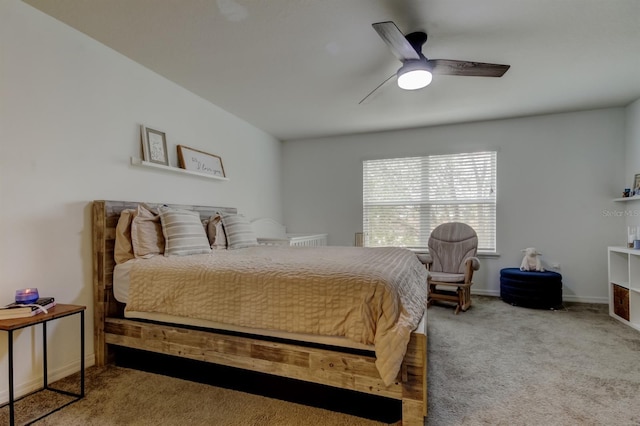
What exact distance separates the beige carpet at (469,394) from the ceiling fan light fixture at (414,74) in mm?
2086

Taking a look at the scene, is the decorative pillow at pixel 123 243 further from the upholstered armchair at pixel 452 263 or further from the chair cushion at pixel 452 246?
the chair cushion at pixel 452 246

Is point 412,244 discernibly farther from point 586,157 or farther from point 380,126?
point 586,157

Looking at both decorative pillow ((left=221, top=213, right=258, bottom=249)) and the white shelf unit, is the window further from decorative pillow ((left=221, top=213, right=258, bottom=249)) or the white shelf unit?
decorative pillow ((left=221, top=213, right=258, bottom=249))

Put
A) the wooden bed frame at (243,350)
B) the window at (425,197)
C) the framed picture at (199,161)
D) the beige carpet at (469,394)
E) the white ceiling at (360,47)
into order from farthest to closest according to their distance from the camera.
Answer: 1. the window at (425,197)
2. the framed picture at (199,161)
3. the white ceiling at (360,47)
4. the beige carpet at (469,394)
5. the wooden bed frame at (243,350)

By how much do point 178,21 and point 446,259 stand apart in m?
3.70

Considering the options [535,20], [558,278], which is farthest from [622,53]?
[558,278]

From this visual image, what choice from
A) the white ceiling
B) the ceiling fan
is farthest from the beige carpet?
the white ceiling

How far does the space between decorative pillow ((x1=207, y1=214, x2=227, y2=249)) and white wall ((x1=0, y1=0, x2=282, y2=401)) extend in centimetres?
52

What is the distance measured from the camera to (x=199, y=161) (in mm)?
3354

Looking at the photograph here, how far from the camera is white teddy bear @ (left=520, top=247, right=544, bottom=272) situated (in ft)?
12.4

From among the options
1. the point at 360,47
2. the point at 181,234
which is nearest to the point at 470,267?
the point at 360,47

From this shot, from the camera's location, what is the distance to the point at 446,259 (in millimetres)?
3973

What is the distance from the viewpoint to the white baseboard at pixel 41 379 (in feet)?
5.92

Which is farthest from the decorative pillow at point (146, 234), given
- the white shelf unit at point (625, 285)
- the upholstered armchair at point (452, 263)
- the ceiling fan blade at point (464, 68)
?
the white shelf unit at point (625, 285)
